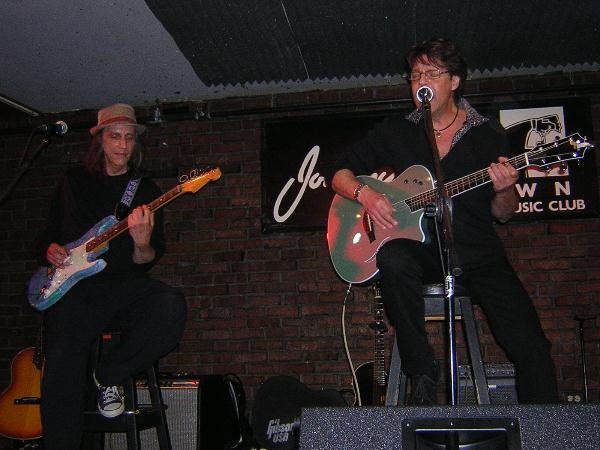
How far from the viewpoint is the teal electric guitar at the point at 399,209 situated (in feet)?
7.77

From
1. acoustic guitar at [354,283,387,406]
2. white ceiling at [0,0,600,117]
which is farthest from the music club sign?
acoustic guitar at [354,283,387,406]

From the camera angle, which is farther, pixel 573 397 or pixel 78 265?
pixel 573 397

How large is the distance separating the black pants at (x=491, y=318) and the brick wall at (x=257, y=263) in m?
1.96

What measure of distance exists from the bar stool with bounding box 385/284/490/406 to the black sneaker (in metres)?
1.26

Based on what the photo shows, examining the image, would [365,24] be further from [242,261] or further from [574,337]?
[574,337]

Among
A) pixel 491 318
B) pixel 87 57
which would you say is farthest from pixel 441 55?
pixel 87 57

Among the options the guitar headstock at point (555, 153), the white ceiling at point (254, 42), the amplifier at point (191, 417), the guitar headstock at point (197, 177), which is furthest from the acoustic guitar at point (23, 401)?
the guitar headstock at point (555, 153)

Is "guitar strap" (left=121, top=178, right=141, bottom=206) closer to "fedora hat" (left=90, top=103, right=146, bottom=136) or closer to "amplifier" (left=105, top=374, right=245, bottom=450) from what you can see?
"fedora hat" (left=90, top=103, right=146, bottom=136)

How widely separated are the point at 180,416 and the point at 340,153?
2143 millimetres

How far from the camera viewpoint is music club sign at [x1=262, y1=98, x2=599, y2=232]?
13.8 feet

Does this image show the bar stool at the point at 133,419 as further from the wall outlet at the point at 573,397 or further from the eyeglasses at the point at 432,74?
the wall outlet at the point at 573,397

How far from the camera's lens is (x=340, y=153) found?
4289mm

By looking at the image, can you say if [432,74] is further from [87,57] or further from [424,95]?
[87,57]

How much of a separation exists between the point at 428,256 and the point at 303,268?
217cm
